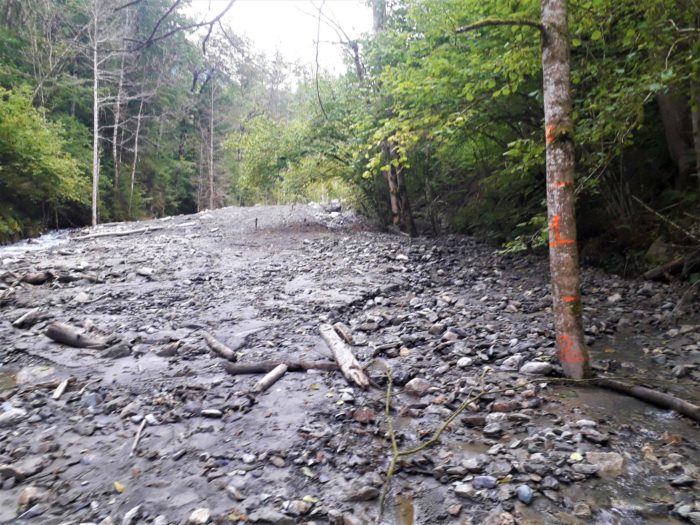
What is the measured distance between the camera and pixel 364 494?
9.13 ft

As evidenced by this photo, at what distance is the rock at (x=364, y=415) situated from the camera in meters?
3.68

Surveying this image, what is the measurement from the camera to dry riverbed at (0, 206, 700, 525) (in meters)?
2.71

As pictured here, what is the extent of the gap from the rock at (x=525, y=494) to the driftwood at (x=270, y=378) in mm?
2608

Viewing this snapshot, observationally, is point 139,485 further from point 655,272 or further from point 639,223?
point 639,223

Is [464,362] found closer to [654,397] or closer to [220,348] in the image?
[654,397]

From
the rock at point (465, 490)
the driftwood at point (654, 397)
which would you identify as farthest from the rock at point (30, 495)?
the driftwood at point (654, 397)

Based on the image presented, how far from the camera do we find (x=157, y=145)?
108ft

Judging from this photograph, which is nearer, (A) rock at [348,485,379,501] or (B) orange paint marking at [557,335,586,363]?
(A) rock at [348,485,379,501]

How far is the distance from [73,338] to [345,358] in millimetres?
3842

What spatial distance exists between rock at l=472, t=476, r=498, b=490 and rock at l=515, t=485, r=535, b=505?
0.50 feet

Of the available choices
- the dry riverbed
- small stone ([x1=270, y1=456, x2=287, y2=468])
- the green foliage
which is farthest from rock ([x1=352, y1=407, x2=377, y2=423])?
the green foliage

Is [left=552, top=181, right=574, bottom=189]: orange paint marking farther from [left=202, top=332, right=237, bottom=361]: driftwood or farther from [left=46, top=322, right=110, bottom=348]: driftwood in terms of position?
[left=46, top=322, right=110, bottom=348]: driftwood

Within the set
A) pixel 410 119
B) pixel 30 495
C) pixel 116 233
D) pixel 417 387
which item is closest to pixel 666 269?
pixel 410 119

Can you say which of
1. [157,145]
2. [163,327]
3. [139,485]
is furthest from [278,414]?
[157,145]
